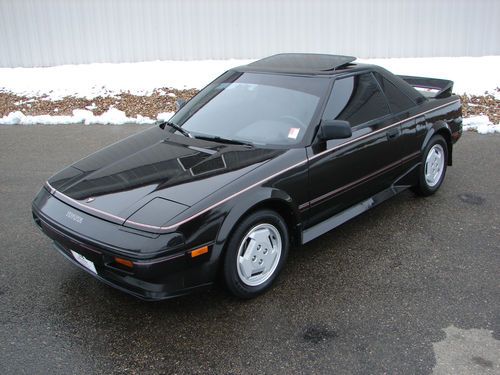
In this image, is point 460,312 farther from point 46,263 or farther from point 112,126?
point 112,126

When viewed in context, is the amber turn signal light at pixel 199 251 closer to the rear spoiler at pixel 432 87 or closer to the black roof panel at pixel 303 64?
the black roof panel at pixel 303 64

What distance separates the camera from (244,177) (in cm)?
346

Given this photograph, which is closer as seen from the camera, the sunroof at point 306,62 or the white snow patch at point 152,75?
the sunroof at point 306,62

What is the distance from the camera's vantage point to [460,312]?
135 inches

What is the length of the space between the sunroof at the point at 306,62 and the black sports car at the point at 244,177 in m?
0.01

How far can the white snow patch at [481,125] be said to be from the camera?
7.61 m

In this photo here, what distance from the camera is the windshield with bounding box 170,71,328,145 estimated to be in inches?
158

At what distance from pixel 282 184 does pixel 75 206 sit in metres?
1.41

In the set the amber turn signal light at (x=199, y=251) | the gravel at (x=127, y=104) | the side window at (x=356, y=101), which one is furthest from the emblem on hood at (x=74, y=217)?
the gravel at (x=127, y=104)

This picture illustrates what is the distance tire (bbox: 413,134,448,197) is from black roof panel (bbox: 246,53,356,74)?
1.27 meters

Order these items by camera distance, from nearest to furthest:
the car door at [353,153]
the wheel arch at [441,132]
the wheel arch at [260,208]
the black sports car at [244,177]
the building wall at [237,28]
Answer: the black sports car at [244,177] < the wheel arch at [260,208] < the car door at [353,153] < the wheel arch at [441,132] < the building wall at [237,28]

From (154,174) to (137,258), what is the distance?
0.78 m

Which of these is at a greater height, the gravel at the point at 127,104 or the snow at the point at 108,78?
the snow at the point at 108,78

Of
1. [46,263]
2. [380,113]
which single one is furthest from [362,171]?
[46,263]
